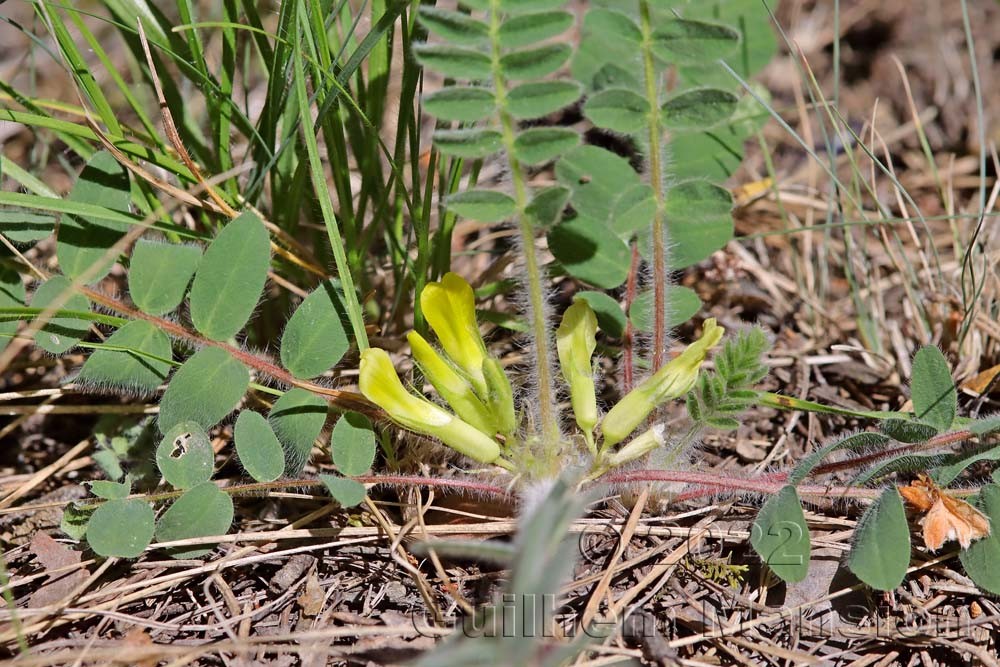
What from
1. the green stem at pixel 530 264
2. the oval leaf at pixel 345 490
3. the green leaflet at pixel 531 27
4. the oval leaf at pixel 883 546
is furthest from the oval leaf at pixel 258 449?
the oval leaf at pixel 883 546

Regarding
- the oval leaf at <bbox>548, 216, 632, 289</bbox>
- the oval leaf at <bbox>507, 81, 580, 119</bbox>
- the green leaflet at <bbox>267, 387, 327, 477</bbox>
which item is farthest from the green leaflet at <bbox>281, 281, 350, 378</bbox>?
the oval leaf at <bbox>507, 81, 580, 119</bbox>

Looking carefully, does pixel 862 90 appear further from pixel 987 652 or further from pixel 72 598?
pixel 72 598

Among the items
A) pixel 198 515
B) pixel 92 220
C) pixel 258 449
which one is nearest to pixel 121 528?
pixel 198 515

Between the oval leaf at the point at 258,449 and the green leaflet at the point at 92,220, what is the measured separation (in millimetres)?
503

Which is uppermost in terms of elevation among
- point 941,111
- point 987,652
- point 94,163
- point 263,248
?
point 941,111

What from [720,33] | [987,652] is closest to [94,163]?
[720,33]

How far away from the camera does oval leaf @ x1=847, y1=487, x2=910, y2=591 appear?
1739mm

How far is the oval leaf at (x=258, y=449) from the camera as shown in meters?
1.89

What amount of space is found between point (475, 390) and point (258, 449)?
19.9 inches

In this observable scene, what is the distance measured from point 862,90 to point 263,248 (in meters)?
2.66

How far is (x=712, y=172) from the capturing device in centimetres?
236

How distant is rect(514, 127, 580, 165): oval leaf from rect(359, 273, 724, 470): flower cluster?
375 mm

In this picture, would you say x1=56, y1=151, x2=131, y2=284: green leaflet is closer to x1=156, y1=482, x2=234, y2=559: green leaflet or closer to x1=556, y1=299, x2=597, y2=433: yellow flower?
x1=156, y1=482, x2=234, y2=559: green leaflet

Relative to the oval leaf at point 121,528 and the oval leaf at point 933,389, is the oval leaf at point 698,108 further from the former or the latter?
the oval leaf at point 121,528
